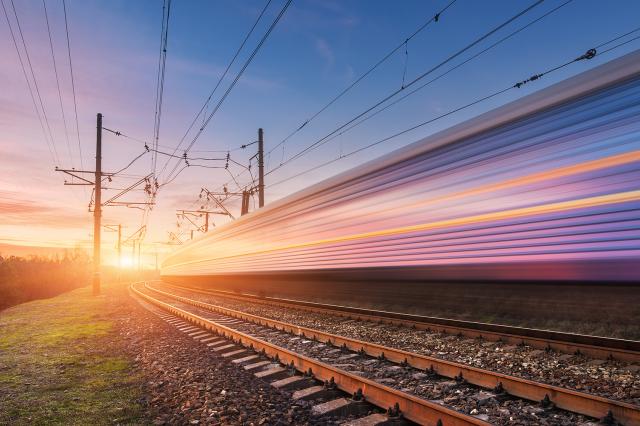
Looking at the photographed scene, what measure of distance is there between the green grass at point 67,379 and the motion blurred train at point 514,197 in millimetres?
5067

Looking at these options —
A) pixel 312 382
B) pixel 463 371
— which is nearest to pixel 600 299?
pixel 463 371

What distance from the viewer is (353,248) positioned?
32.7 feet

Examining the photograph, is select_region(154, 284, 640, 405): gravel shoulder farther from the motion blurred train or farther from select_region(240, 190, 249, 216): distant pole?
select_region(240, 190, 249, 216): distant pole

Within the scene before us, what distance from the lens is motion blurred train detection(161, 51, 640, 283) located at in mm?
4969

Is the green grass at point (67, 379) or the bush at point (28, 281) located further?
the bush at point (28, 281)

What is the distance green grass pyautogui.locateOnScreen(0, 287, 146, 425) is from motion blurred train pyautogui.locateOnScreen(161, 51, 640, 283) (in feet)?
16.6

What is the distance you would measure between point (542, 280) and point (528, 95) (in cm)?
256

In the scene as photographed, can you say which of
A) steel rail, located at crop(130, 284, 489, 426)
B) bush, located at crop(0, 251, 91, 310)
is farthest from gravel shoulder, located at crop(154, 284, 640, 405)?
bush, located at crop(0, 251, 91, 310)

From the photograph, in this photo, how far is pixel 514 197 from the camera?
20.1 ft

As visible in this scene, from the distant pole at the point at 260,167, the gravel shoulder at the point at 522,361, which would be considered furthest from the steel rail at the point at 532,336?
the distant pole at the point at 260,167

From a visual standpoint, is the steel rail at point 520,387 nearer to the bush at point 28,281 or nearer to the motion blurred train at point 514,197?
the motion blurred train at point 514,197

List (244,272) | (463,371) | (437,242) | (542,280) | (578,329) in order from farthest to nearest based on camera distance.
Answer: (244,272)
(437,242)
(578,329)
(542,280)
(463,371)

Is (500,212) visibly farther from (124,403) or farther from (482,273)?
(124,403)

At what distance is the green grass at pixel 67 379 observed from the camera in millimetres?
4691
